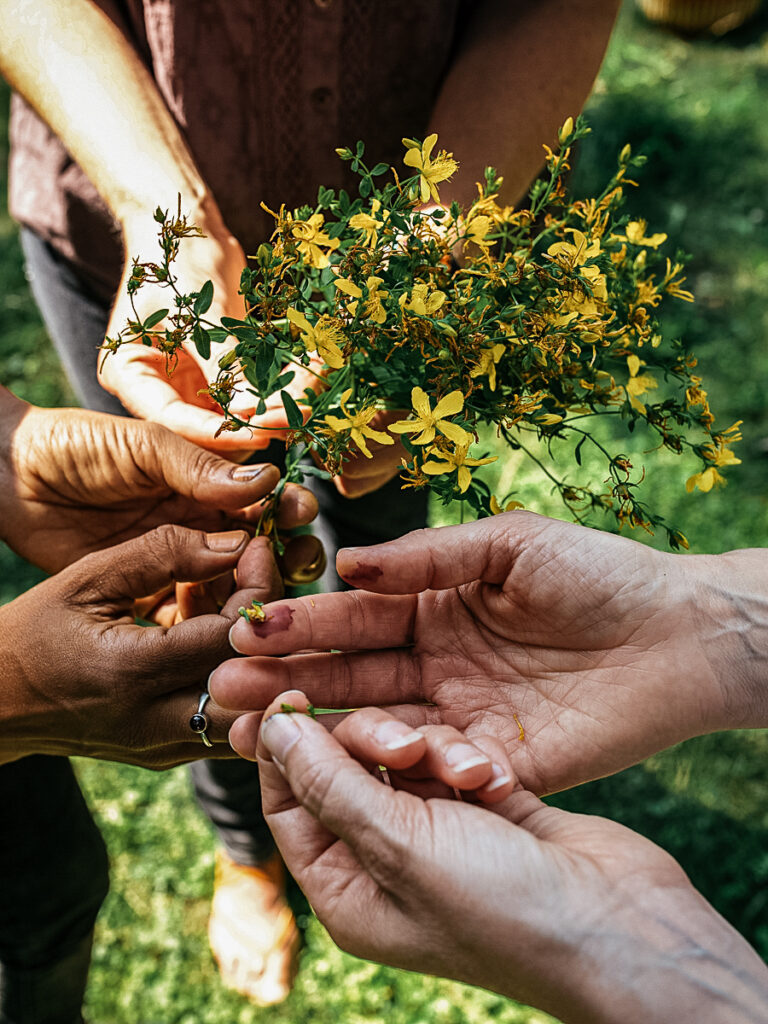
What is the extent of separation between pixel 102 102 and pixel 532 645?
4.63ft

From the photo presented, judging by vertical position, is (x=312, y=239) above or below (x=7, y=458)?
above

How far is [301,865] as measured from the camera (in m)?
1.32

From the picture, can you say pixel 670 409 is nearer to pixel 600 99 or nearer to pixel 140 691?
pixel 140 691

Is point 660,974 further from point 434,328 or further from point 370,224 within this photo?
point 370,224

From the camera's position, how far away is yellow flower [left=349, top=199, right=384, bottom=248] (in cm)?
126

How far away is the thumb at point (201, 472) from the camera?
5.20 ft

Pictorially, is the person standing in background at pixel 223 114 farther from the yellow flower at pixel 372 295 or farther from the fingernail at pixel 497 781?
the fingernail at pixel 497 781

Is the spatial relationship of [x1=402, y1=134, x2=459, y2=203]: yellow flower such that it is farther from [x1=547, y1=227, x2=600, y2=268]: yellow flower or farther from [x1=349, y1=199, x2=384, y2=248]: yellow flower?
[x1=547, y1=227, x2=600, y2=268]: yellow flower

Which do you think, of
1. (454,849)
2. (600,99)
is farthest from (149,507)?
(600,99)

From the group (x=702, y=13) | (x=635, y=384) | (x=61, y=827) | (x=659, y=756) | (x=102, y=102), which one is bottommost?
(x=659, y=756)

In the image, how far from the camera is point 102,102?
5.89 ft

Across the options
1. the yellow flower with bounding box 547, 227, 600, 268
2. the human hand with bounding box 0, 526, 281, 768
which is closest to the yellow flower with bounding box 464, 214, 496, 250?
the yellow flower with bounding box 547, 227, 600, 268

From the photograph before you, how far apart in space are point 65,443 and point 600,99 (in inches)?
179

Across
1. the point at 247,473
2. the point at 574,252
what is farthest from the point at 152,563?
the point at 574,252
